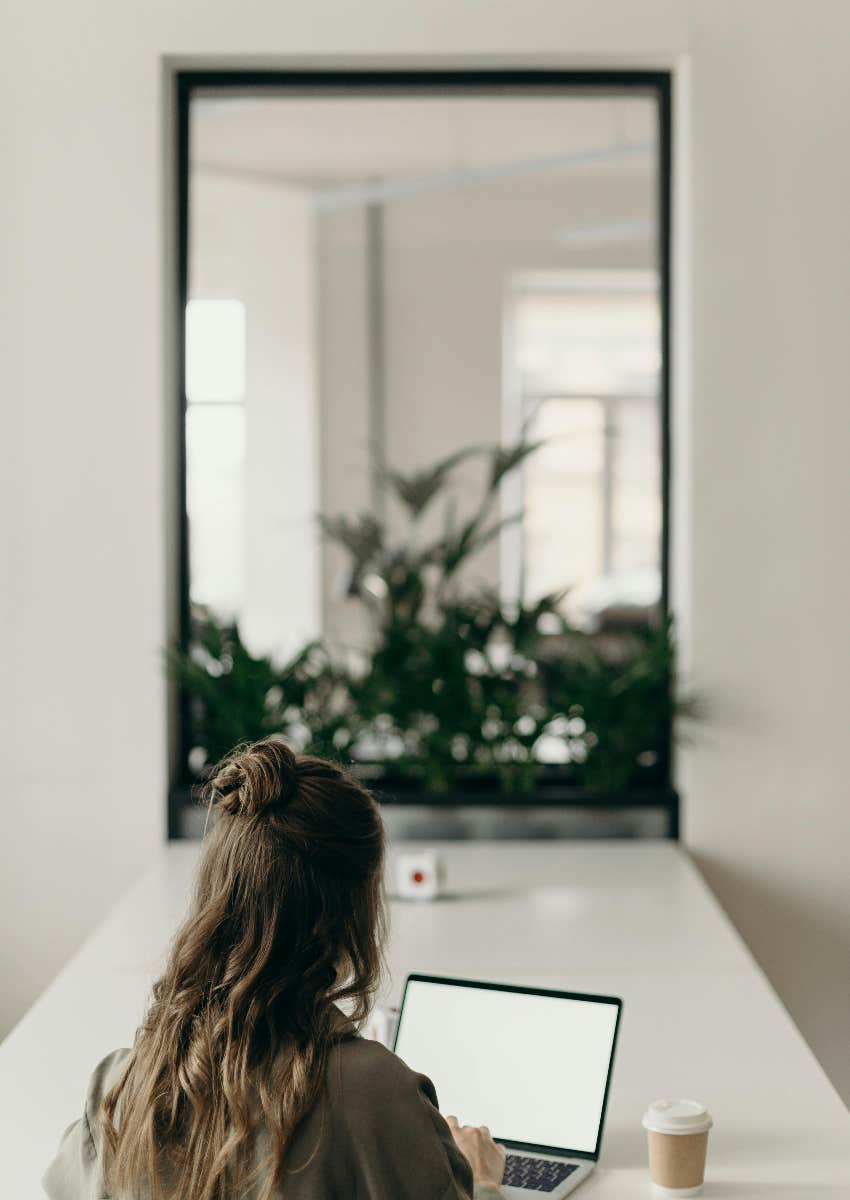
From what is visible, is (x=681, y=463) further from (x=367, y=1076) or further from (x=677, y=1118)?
(x=367, y=1076)

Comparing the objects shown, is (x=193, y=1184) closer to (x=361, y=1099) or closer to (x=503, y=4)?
(x=361, y=1099)

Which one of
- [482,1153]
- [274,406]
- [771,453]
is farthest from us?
[274,406]

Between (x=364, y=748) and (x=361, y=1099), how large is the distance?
208 cm

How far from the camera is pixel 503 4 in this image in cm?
306

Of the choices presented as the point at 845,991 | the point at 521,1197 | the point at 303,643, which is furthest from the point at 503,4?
the point at 521,1197

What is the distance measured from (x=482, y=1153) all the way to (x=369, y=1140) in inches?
13.3

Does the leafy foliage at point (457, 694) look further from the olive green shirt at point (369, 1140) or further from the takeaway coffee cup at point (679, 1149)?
the olive green shirt at point (369, 1140)

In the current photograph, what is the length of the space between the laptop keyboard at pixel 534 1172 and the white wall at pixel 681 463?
63.4 inches

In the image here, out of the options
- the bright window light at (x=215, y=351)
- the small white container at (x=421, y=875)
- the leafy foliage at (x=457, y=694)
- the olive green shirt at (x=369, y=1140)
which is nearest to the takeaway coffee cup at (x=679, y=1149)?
the olive green shirt at (x=369, y=1140)

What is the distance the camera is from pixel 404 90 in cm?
324

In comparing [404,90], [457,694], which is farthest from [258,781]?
[404,90]

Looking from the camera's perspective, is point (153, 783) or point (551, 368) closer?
point (153, 783)

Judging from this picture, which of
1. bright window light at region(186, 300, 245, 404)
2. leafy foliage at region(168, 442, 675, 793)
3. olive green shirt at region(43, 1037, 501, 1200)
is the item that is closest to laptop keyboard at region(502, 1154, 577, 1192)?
olive green shirt at region(43, 1037, 501, 1200)

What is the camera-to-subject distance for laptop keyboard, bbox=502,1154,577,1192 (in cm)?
149
